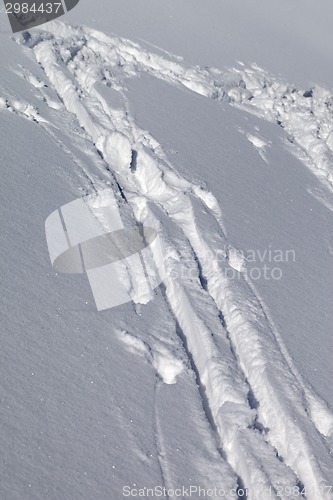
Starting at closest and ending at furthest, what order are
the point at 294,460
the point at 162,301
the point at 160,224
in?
the point at 294,460 < the point at 162,301 < the point at 160,224

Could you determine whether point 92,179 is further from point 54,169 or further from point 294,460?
point 294,460

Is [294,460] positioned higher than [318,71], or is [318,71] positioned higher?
[318,71]

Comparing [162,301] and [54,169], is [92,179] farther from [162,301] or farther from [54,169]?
[162,301]

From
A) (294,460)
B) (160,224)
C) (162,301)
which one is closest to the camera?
(294,460)

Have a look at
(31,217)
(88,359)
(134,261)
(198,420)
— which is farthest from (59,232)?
(198,420)

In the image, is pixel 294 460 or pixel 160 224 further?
pixel 160 224

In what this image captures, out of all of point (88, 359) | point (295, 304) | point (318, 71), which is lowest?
point (88, 359)

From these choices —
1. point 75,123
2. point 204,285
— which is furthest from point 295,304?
point 75,123
